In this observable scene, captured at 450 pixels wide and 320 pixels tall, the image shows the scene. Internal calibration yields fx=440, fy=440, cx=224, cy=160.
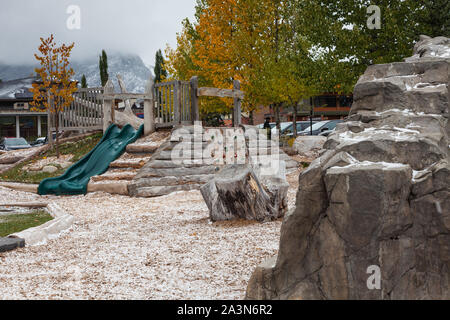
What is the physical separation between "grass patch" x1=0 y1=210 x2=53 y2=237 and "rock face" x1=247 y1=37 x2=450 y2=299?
551cm

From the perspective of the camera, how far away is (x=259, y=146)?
1500cm

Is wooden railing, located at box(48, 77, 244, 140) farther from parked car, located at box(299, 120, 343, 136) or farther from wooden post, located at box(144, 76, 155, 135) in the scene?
parked car, located at box(299, 120, 343, 136)

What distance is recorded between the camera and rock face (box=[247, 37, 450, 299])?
10.6ft

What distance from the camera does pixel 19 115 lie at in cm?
4984

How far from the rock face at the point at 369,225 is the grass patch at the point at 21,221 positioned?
5.51 m

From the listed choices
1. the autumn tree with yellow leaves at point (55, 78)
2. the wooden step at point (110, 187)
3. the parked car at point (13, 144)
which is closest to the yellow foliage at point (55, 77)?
the autumn tree with yellow leaves at point (55, 78)

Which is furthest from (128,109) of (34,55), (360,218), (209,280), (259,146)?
(360,218)

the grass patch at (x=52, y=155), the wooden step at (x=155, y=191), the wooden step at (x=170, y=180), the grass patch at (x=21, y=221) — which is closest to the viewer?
the grass patch at (x=21, y=221)

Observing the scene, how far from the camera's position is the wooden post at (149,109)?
48.0 feet

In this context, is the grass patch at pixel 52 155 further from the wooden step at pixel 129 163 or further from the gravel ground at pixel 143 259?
the gravel ground at pixel 143 259

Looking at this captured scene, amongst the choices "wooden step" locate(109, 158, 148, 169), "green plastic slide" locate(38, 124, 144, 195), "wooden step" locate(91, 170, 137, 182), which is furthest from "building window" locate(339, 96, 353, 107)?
"wooden step" locate(91, 170, 137, 182)

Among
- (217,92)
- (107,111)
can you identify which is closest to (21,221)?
(217,92)
